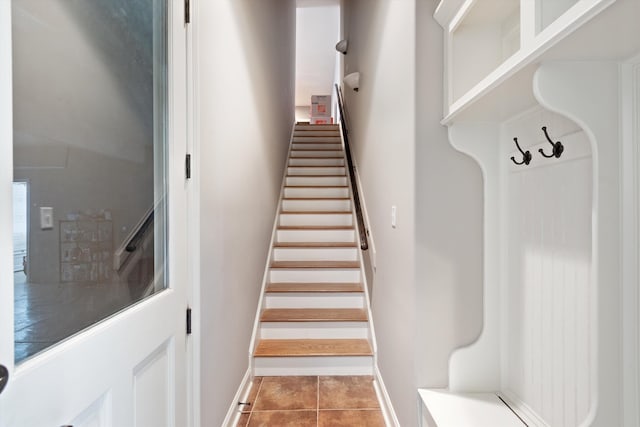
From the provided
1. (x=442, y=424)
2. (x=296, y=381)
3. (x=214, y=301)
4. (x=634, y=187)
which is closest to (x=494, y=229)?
(x=634, y=187)

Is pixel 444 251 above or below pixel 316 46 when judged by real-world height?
below

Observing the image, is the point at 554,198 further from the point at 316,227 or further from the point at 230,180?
the point at 316,227

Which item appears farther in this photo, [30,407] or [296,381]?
[296,381]

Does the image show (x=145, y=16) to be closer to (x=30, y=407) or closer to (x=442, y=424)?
(x=30, y=407)

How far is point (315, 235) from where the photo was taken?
3465 millimetres

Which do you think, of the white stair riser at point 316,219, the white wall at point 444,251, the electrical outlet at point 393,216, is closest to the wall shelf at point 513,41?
Answer: the white wall at point 444,251

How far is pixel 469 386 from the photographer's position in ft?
4.38

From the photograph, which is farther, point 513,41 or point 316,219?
point 316,219

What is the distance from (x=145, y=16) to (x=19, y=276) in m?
0.86

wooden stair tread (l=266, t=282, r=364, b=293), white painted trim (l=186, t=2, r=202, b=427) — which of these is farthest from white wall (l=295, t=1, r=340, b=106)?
white painted trim (l=186, t=2, r=202, b=427)

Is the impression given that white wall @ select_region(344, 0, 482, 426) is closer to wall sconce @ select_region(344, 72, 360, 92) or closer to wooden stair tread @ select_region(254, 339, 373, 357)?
wooden stair tread @ select_region(254, 339, 373, 357)

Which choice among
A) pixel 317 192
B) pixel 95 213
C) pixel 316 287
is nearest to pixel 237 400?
pixel 316 287

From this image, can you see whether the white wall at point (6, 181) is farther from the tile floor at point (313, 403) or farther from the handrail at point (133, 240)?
the tile floor at point (313, 403)

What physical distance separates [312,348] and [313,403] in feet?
1.37
